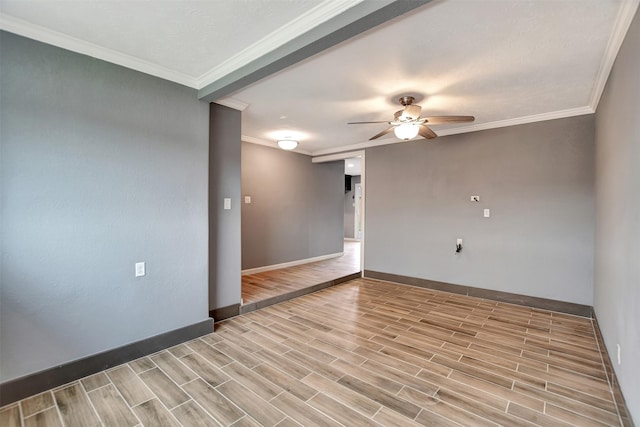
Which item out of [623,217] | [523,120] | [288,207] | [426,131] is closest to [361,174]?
[288,207]

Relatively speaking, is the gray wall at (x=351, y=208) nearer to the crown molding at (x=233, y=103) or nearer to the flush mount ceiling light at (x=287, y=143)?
the flush mount ceiling light at (x=287, y=143)

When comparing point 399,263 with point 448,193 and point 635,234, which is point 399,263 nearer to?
point 448,193

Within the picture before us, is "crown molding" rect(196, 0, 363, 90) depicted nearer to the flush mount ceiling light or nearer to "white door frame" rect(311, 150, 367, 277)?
the flush mount ceiling light

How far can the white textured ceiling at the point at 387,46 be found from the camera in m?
1.81

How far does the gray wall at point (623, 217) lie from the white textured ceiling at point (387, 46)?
273mm

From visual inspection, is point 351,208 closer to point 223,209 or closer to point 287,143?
point 287,143

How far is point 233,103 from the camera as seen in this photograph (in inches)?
131

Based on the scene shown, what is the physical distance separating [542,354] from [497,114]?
109 inches

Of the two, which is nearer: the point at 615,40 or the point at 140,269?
the point at 615,40

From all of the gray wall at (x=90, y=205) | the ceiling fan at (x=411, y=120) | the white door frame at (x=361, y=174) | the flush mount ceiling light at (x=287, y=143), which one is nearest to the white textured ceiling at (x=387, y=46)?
the ceiling fan at (x=411, y=120)

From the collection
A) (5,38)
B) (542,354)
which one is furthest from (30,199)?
(542,354)

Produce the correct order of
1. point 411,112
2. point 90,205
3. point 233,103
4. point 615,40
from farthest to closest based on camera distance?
point 233,103, point 411,112, point 90,205, point 615,40

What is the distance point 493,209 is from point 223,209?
3.64 metres

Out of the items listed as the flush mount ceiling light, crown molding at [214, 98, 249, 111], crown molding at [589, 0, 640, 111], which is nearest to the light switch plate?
crown molding at [214, 98, 249, 111]
